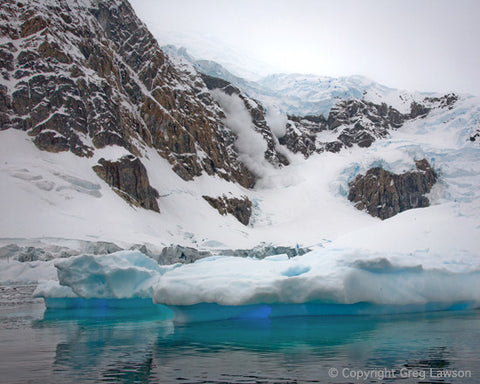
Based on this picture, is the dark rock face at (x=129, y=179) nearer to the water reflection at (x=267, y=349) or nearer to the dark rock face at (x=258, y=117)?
the dark rock face at (x=258, y=117)

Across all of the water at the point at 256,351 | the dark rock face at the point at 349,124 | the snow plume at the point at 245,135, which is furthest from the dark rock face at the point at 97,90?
the water at the point at 256,351

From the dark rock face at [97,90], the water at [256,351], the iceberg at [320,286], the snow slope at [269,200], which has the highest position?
the dark rock face at [97,90]

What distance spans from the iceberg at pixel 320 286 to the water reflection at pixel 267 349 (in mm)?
472

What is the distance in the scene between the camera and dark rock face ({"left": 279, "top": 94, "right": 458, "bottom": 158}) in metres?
126

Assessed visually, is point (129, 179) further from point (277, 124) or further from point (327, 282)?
point (277, 124)

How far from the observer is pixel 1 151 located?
65375 millimetres

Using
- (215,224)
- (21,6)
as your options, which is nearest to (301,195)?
(215,224)

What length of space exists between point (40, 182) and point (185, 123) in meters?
42.9

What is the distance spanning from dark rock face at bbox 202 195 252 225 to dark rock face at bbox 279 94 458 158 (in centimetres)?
3643

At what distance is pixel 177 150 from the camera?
93188 mm

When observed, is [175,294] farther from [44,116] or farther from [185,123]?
[185,123]

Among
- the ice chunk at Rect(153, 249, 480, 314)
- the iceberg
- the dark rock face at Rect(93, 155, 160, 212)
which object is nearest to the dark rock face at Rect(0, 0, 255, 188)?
the dark rock face at Rect(93, 155, 160, 212)

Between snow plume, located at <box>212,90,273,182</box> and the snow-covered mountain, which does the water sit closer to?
the snow-covered mountain

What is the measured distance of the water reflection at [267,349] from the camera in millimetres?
7543
